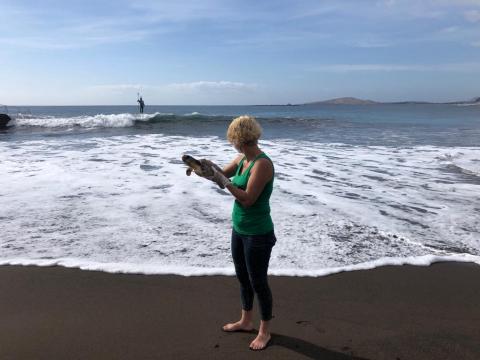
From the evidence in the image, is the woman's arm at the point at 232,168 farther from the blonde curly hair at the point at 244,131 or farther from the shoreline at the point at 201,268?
the shoreline at the point at 201,268

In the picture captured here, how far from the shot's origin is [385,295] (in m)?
3.93

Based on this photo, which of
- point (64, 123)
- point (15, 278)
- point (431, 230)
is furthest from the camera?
point (64, 123)

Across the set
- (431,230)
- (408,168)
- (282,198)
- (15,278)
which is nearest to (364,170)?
(408,168)

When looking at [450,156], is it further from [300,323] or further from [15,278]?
[15,278]

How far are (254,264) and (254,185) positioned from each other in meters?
0.61

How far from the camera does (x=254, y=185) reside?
281cm

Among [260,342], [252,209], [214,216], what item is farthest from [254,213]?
[214,216]

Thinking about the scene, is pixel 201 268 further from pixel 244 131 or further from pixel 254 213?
pixel 244 131

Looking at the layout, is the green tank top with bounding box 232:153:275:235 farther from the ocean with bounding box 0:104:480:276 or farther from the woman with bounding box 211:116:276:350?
the ocean with bounding box 0:104:480:276

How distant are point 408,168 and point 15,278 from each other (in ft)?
32.8

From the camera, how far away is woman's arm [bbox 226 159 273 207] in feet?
9.23

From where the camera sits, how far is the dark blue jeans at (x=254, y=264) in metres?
2.99

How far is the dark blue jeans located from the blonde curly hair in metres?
0.68

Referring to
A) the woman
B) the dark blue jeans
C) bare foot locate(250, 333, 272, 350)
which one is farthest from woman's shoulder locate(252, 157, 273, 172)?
bare foot locate(250, 333, 272, 350)
